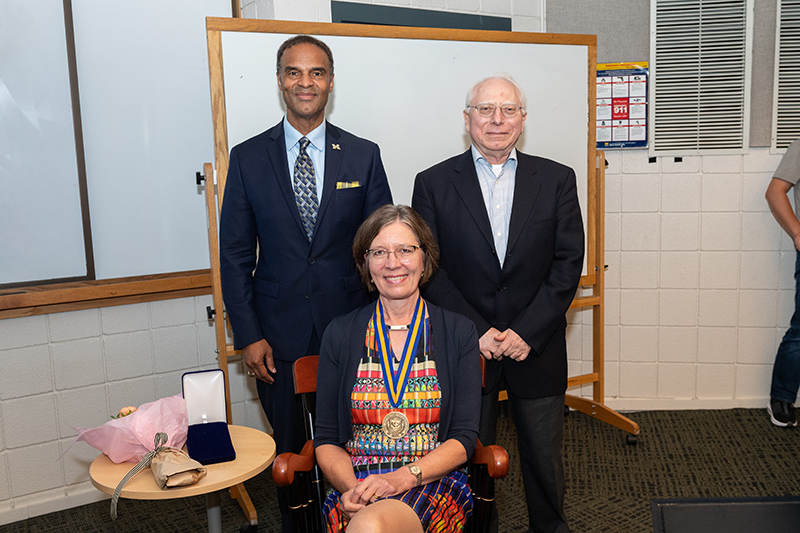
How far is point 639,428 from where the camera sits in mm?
3486

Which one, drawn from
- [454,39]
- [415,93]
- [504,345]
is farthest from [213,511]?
[454,39]

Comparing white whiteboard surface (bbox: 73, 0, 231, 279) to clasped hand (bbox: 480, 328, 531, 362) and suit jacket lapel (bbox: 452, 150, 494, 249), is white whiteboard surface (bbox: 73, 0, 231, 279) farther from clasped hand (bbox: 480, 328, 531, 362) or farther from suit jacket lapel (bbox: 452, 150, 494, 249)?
clasped hand (bbox: 480, 328, 531, 362)

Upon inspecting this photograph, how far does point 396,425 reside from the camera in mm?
1783

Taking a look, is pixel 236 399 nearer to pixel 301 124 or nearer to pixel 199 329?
pixel 199 329

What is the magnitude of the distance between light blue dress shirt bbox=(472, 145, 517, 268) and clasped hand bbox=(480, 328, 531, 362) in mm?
234

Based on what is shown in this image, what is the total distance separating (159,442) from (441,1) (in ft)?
8.64

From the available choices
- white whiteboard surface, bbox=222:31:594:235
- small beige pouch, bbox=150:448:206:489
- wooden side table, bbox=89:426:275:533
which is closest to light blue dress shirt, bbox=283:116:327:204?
white whiteboard surface, bbox=222:31:594:235

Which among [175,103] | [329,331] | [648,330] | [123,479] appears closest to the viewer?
[123,479]

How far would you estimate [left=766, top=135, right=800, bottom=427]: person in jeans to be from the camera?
11.0 feet

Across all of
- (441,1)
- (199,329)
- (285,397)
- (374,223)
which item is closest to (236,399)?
(199,329)

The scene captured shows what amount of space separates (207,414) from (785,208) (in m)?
3.11

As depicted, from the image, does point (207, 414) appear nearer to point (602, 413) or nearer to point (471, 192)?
point (471, 192)

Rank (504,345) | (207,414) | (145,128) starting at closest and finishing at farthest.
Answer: (207,414), (504,345), (145,128)

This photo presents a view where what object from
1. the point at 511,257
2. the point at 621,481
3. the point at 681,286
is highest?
the point at 511,257
